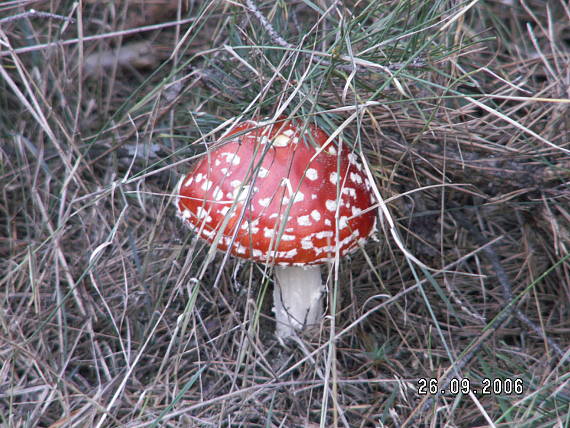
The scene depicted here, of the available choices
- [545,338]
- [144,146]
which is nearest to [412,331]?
[545,338]

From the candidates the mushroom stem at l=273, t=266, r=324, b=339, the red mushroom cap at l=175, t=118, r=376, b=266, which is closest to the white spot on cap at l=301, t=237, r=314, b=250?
the red mushroom cap at l=175, t=118, r=376, b=266

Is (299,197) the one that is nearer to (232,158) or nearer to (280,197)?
(280,197)

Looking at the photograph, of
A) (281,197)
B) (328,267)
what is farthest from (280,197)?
(328,267)

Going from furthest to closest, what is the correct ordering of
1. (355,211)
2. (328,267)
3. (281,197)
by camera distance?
1. (328,267)
2. (355,211)
3. (281,197)

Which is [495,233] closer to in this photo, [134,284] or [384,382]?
[384,382]

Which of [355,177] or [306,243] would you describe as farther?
[355,177]

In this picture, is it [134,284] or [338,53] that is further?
[134,284]

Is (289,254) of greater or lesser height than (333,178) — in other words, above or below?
below
